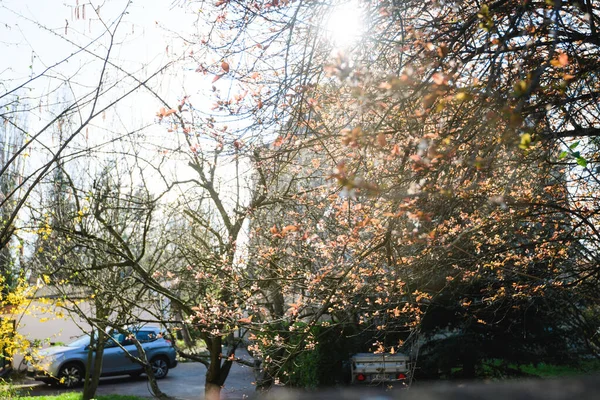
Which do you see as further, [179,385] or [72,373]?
[179,385]

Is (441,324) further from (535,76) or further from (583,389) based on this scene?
(583,389)

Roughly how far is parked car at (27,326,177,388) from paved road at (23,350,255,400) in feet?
1.17

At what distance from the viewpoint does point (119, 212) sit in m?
12.3

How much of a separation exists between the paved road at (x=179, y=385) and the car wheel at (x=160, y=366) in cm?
21

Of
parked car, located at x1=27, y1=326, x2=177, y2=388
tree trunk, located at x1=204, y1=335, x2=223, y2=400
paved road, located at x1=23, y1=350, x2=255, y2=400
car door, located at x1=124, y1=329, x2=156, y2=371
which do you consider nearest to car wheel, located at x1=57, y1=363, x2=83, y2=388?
parked car, located at x1=27, y1=326, x2=177, y2=388

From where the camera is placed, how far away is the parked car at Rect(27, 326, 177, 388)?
54.1 feet

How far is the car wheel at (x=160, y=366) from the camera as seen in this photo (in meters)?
18.4

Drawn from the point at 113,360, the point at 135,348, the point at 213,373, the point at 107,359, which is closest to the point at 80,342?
the point at 107,359

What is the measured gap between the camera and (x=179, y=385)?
16.9 metres

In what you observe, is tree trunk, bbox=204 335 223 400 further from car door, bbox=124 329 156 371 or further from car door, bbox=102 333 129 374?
Result: car door, bbox=102 333 129 374

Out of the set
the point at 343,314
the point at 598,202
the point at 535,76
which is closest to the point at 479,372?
the point at 343,314

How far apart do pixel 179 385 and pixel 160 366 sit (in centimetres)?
179

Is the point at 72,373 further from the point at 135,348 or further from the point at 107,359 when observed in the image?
the point at 135,348

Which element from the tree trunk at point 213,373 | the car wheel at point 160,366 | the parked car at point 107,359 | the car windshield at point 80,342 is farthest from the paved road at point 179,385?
the tree trunk at point 213,373
